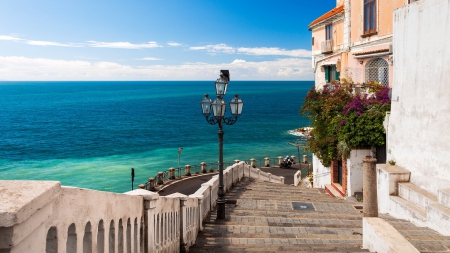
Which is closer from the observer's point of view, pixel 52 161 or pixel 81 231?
pixel 81 231

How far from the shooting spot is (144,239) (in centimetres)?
599

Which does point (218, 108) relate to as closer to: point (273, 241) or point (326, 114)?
point (273, 241)

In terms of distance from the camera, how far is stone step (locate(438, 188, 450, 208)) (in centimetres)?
1038

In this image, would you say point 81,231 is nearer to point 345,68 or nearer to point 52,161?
point 345,68

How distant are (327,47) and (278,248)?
77.0ft

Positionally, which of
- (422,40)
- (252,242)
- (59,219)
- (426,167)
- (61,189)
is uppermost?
(422,40)

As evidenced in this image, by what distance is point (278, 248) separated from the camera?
9008 mm

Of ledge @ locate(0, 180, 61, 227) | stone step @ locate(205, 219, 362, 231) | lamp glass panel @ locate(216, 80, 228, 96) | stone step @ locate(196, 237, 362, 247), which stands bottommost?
stone step @ locate(205, 219, 362, 231)

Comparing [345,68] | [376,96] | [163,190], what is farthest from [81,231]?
[163,190]

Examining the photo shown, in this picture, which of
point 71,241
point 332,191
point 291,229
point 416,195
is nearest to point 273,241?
point 291,229

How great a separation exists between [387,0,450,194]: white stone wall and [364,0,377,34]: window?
8.35 metres

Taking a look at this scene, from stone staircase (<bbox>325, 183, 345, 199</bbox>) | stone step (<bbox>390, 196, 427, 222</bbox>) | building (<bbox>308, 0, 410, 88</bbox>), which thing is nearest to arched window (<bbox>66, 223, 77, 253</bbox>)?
stone step (<bbox>390, 196, 427, 222</bbox>)

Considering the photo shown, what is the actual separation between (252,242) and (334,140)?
13.5m

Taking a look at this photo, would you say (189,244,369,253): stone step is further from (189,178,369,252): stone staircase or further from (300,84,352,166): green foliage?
(300,84,352,166): green foliage
